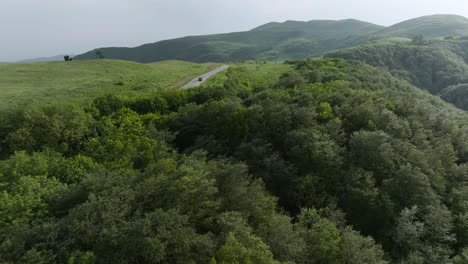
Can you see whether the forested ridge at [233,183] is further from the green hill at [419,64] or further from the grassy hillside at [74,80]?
the green hill at [419,64]

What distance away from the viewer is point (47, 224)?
18000mm

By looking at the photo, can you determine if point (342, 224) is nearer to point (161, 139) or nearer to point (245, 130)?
point (245, 130)

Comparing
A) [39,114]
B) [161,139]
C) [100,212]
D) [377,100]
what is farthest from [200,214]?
[377,100]

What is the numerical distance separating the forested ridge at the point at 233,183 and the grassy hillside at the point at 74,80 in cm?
1580

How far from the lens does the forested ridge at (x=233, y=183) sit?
18.9 m

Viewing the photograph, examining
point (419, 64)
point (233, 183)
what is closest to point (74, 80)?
point (233, 183)

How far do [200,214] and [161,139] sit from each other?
17.2 m

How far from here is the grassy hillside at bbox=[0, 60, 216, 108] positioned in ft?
184

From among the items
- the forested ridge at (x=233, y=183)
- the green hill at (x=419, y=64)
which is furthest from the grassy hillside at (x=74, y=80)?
the green hill at (x=419, y=64)

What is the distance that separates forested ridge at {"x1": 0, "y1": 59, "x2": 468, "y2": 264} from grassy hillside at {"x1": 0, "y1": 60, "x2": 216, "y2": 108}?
15.8 meters

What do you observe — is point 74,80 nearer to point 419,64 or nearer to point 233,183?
point 233,183

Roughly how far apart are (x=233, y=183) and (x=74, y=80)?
67.8 meters

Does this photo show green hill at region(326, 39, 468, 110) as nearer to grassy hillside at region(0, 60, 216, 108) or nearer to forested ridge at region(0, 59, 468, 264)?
forested ridge at region(0, 59, 468, 264)

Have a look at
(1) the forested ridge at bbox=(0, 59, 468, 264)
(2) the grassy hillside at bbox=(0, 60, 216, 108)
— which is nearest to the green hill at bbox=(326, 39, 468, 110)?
(1) the forested ridge at bbox=(0, 59, 468, 264)
